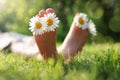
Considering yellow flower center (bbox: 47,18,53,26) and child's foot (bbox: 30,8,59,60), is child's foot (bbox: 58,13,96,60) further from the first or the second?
yellow flower center (bbox: 47,18,53,26)

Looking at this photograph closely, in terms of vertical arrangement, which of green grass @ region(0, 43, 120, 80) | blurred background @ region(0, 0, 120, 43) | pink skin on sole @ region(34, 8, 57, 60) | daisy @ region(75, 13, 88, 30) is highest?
blurred background @ region(0, 0, 120, 43)

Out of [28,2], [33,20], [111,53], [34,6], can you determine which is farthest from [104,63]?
[28,2]

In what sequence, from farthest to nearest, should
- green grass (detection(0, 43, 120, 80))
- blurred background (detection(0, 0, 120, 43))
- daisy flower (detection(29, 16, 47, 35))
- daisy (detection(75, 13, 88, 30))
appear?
blurred background (detection(0, 0, 120, 43)), daisy (detection(75, 13, 88, 30)), daisy flower (detection(29, 16, 47, 35)), green grass (detection(0, 43, 120, 80))

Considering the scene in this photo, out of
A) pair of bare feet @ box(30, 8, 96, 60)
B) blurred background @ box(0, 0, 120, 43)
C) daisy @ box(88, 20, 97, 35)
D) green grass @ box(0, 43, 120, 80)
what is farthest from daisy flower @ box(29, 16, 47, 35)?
blurred background @ box(0, 0, 120, 43)

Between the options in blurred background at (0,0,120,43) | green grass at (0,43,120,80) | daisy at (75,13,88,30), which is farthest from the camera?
blurred background at (0,0,120,43)

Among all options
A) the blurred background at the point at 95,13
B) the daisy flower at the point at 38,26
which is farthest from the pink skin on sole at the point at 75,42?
the blurred background at the point at 95,13

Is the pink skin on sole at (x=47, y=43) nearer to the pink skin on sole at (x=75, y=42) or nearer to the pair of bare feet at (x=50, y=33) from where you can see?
the pair of bare feet at (x=50, y=33)

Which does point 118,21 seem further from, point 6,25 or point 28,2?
point 6,25

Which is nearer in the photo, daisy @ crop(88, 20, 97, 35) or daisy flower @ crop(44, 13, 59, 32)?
daisy flower @ crop(44, 13, 59, 32)

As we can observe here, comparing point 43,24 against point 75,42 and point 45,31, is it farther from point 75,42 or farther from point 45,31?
point 75,42
